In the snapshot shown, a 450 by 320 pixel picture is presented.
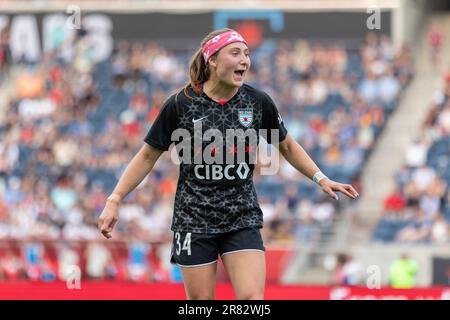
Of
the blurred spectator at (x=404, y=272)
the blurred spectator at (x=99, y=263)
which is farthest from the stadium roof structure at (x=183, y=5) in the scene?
the blurred spectator at (x=99, y=263)

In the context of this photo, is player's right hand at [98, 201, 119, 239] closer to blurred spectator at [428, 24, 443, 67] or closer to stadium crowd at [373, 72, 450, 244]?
stadium crowd at [373, 72, 450, 244]

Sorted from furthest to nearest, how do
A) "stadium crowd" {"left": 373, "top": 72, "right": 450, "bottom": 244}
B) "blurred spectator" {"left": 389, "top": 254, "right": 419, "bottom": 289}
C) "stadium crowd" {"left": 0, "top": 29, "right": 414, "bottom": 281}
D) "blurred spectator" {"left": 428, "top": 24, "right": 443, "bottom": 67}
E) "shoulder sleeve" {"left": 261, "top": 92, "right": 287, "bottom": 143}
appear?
"blurred spectator" {"left": 428, "top": 24, "right": 443, "bottom": 67} → "stadium crowd" {"left": 0, "top": 29, "right": 414, "bottom": 281} → "stadium crowd" {"left": 373, "top": 72, "right": 450, "bottom": 244} → "blurred spectator" {"left": 389, "top": 254, "right": 419, "bottom": 289} → "shoulder sleeve" {"left": 261, "top": 92, "right": 287, "bottom": 143}

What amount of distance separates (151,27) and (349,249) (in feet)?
31.9

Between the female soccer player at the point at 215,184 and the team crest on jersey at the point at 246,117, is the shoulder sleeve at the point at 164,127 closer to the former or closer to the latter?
the female soccer player at the point at 215,184

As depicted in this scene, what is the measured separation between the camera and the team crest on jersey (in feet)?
22.6

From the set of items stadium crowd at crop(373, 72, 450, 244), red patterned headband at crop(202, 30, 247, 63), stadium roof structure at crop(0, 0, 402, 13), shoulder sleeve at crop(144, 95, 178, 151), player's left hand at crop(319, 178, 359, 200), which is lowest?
stadium crowd at crop(373, 72, 450, 244)

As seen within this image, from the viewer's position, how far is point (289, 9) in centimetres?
2434

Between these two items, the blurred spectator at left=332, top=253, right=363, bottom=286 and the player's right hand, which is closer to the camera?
the player's right hand

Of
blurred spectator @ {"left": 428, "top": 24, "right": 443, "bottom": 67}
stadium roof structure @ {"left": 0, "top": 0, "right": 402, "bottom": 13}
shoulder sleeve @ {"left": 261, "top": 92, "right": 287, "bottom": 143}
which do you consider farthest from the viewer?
stadium roof structure @ {"left": 0, "top": 0, "right": 402, "bottom": 13}

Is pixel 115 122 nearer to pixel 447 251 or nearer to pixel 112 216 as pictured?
pixel 447 251

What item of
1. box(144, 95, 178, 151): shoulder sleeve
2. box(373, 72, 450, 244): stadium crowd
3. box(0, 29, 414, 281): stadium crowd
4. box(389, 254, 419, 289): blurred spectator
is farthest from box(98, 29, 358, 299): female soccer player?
box(0, 29, 414, 281): stadium crowd

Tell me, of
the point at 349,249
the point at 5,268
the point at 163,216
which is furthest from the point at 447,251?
the point at 5,268

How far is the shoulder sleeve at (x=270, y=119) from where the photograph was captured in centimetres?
701

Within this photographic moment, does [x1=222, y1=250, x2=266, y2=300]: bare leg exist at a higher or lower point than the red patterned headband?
lower
